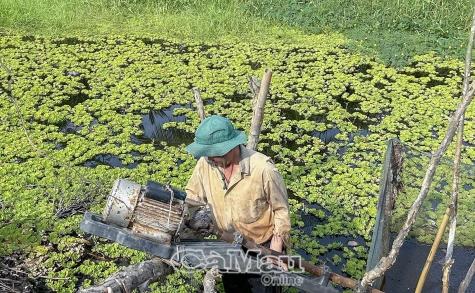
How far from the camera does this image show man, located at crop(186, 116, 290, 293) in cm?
263

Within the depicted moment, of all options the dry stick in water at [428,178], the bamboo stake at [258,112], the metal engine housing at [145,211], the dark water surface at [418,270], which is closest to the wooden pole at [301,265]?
the dry stick in water at [428,178]

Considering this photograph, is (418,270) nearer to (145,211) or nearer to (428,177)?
(428,177)

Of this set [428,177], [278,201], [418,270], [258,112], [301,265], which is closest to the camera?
[428,177]

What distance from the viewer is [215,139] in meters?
2.62

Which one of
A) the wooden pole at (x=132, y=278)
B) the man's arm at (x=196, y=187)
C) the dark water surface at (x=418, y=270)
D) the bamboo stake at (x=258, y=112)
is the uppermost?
the bamboo stake at (x=258, y=112)

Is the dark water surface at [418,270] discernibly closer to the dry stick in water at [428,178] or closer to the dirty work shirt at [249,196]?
the dirty work shirt at [249,196]

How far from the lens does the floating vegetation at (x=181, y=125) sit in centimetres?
431

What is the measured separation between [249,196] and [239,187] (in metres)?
0.08

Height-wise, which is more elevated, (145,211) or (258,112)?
(258,112)

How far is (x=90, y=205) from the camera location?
15.1 feet

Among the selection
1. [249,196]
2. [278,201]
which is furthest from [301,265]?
[249,196]

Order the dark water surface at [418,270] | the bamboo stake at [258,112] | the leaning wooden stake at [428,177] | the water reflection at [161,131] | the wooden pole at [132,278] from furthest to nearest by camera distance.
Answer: the water reflection at [161,131], the bamboo stake at [258,112], the dark water surface at [418,270], the wooden pole at [132,278], the leaning wooden stake at [428,177]

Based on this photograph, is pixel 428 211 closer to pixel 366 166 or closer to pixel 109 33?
pixel 366 166

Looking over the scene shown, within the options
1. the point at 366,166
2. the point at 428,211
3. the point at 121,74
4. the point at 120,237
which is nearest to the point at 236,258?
the point at 120,237
